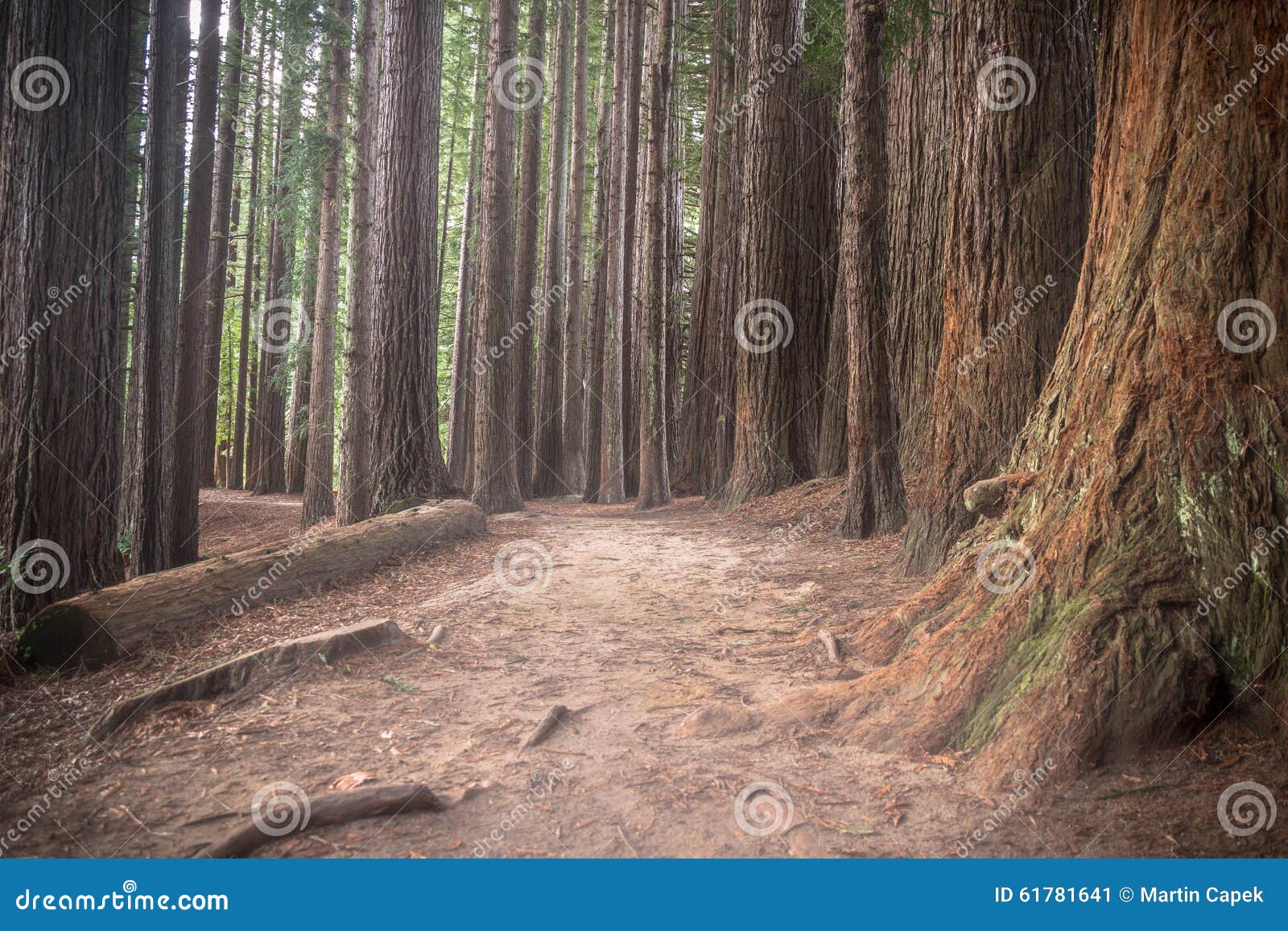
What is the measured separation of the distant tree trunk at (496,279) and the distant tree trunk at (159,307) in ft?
14.2

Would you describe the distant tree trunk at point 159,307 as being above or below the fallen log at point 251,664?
above

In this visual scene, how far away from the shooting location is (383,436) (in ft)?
34.3

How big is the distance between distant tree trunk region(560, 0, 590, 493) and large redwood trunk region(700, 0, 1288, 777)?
45.5 ft

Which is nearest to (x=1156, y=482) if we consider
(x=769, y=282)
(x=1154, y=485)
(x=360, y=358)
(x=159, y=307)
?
(x=1154, y=485)

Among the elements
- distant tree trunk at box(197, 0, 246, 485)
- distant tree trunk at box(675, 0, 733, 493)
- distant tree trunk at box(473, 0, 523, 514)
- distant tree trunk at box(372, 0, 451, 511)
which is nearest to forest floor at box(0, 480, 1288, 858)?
distant tree trunk at box(372, 0, 451, 511)

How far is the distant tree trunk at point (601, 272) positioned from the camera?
17.4 metres

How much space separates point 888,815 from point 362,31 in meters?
15.1

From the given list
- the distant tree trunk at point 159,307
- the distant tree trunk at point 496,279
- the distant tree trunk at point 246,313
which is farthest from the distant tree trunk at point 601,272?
the distant tree trunk at point 159,307

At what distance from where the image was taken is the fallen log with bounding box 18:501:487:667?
18.2ft

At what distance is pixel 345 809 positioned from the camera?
11.2 ft

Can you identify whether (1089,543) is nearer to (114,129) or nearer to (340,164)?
(114,129)

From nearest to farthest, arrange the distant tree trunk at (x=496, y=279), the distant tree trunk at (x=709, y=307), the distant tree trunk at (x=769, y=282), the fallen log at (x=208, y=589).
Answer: the fallen log at (x=208, y=589), the distant tree trunk at (x=769, y=282), the distant tree trunk at (x=496, y=279), the distant tree trunk at (x=709, y=307)

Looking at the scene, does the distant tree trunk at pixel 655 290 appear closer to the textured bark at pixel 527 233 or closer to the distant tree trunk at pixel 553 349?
the textured bark at pixel 527 233

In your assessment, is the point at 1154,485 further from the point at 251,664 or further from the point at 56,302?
the point at 56,302
